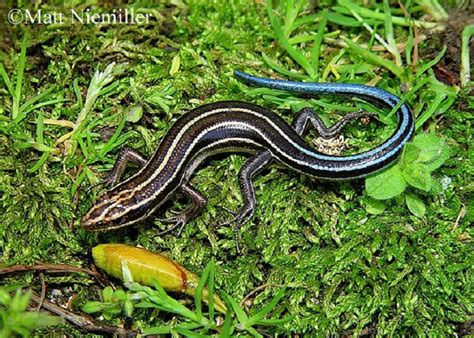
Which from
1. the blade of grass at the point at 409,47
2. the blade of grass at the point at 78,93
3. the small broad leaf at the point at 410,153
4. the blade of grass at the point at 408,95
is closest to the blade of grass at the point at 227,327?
the small broad leaf at the point at 410,153

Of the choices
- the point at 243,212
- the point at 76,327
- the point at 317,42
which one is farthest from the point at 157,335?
the point at 317,42

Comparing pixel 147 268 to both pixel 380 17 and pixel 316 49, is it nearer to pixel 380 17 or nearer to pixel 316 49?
pixel 316 49

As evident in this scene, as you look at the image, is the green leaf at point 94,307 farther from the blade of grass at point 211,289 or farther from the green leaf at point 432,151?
the green leaf at point 432,151

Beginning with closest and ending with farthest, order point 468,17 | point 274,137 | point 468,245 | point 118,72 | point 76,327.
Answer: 1. point 76,327
2. point 468,245
3. point 274,137
4. point 118,72
5. point 468,17

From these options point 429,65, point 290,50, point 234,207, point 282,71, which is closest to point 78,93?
point 234,207

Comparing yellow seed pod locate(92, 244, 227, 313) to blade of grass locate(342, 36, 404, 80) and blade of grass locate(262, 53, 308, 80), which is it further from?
blade of grass locate(342, 36, 404, 80)

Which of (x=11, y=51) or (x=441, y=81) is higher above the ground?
(x=11, y=51)

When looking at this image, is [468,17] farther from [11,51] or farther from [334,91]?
[11,51]
